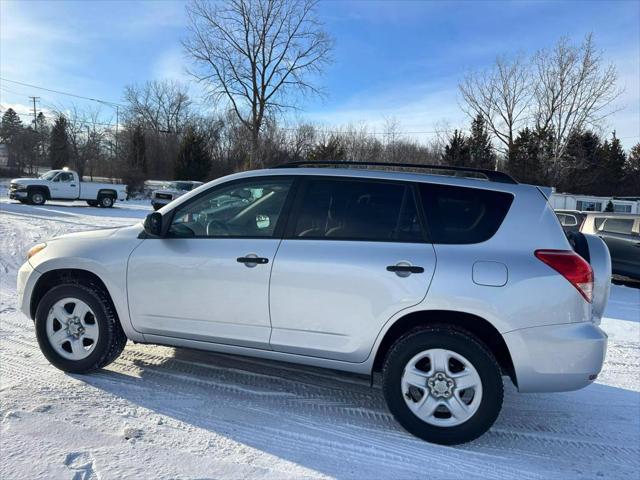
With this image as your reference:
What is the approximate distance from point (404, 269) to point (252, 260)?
111 cm

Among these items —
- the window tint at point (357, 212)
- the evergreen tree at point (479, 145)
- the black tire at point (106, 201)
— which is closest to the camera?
the window tint at point (357, 212)

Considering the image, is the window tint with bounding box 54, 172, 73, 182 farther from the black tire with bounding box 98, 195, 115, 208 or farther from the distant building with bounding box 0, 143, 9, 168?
the distant building with bounding box 0, 143, 9, 168

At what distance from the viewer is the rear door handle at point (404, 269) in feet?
10.1

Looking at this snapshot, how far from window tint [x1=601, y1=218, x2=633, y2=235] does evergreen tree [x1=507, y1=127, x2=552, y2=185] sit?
30.0 metres

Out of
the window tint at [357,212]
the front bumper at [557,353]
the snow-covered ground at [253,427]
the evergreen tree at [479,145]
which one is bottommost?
the snow-covered ground at [253,427]

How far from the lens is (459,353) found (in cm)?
304

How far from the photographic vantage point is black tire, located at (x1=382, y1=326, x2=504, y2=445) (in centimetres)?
301

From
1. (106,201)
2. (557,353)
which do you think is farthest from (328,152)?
(557,353)

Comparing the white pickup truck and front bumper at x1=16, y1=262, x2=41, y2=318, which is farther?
the white pickup truck

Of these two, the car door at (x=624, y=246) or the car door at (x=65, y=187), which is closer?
the car door at (x=624, y=246)

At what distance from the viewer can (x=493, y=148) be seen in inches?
1673

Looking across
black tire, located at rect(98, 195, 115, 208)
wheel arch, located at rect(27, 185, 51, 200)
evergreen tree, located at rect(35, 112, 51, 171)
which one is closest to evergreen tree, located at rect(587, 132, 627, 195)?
black tire, located at rect(98, 195, 115, 208)

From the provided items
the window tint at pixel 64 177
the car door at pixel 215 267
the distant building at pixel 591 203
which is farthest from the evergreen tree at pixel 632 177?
the car door at pixel 215 267

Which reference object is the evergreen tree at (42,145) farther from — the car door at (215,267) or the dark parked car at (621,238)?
the car door at (215,267)
